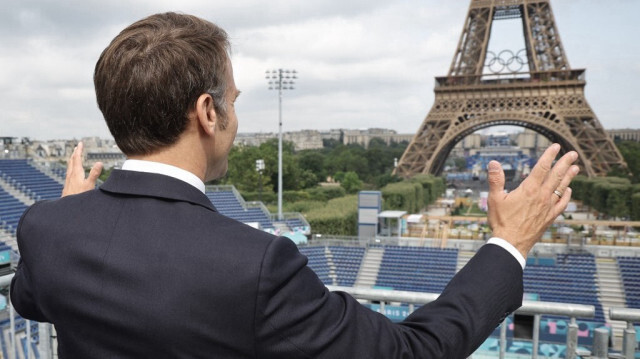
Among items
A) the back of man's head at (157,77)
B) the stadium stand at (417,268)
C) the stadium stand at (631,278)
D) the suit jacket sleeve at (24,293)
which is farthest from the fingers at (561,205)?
the stadium stand at (631,278)

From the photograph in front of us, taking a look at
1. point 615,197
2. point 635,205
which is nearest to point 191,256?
point 635,205

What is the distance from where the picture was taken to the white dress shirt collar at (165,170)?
3.15 ft

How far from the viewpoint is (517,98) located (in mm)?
29906

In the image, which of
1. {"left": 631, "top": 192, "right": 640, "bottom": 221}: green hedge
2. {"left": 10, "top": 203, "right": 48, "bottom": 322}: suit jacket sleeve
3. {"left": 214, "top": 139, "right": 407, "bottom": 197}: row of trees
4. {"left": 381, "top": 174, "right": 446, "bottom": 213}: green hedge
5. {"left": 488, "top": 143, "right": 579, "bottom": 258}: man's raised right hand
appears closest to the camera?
{"left": 488, "top": 143, "right": 579, "bottom": 258}: man's raised right hand

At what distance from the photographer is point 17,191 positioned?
18578 millimetres

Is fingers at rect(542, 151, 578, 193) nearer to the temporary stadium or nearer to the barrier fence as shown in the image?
the barrier fence

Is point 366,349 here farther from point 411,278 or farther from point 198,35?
point 411,278

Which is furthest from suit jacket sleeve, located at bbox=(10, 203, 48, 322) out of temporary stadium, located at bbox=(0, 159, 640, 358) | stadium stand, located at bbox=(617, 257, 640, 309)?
stadium stand, located at bbox=(617, 257, 640, 309)

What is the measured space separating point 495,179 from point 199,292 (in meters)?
0.66

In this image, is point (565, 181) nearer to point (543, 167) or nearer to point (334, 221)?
point (543, 167)

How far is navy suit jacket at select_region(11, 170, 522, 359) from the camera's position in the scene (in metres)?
0.81

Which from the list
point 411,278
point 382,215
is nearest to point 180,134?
point 411,278

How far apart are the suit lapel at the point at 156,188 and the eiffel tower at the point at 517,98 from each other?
29139 mm

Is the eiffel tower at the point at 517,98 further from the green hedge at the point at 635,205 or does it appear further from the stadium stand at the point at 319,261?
the stadium stand at the point at 319,261
